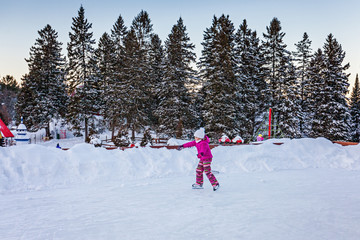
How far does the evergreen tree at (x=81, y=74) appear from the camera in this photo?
105 feet

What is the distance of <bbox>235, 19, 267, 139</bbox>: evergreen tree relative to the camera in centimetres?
2812

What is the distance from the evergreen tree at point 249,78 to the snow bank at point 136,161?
55.9ft

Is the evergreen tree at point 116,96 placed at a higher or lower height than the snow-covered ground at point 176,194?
higher

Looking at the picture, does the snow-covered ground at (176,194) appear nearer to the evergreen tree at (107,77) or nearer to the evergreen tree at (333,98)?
the evergreen tree at (333,98)

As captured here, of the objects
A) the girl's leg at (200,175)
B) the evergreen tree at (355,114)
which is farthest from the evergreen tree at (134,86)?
the evergreen tree at (355,114)

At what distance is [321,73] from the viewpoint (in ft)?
99.9

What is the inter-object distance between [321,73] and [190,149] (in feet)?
89.7

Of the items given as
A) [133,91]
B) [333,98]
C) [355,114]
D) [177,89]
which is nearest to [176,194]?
[177,89]

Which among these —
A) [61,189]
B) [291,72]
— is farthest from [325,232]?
[291,72]

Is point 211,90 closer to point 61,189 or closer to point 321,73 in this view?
point 321,73

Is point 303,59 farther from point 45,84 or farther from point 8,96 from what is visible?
point 8,96

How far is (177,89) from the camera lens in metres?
27.6

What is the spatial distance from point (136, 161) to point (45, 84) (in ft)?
105

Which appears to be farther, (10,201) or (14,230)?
(10,201)
